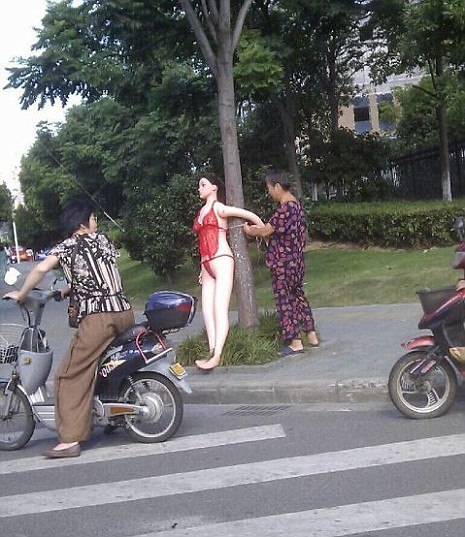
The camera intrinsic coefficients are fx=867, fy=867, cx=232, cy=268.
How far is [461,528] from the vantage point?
440 cm

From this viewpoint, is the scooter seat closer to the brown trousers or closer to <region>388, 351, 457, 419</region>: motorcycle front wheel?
the brown trousers

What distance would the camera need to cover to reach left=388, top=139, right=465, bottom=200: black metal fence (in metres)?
20.3

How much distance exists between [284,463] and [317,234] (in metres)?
12.9

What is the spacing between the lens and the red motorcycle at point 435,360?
652 centimetres

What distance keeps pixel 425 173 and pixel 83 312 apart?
16.3m

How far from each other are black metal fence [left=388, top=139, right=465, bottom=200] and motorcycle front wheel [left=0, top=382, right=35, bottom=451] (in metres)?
15.2

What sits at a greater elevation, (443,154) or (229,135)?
(229,135)

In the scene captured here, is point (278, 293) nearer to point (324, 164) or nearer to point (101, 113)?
point (324, 164)

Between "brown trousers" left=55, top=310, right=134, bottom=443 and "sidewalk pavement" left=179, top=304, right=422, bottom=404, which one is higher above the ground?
→ "brown trousers" left=55, top=310, right=134, bottom=443

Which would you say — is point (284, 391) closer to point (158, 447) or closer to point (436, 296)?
point (158, 447)

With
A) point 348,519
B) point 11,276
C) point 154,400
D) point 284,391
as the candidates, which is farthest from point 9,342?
point 348,519

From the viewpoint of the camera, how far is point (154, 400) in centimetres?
648

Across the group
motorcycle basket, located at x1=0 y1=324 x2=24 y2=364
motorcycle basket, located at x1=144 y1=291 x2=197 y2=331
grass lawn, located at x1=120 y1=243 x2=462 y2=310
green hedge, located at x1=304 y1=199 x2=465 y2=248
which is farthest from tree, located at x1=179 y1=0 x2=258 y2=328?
green hedge, located at x1=304 y1=199 x2=465 y2=248

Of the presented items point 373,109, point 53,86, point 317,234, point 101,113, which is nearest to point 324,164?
point 317,234
